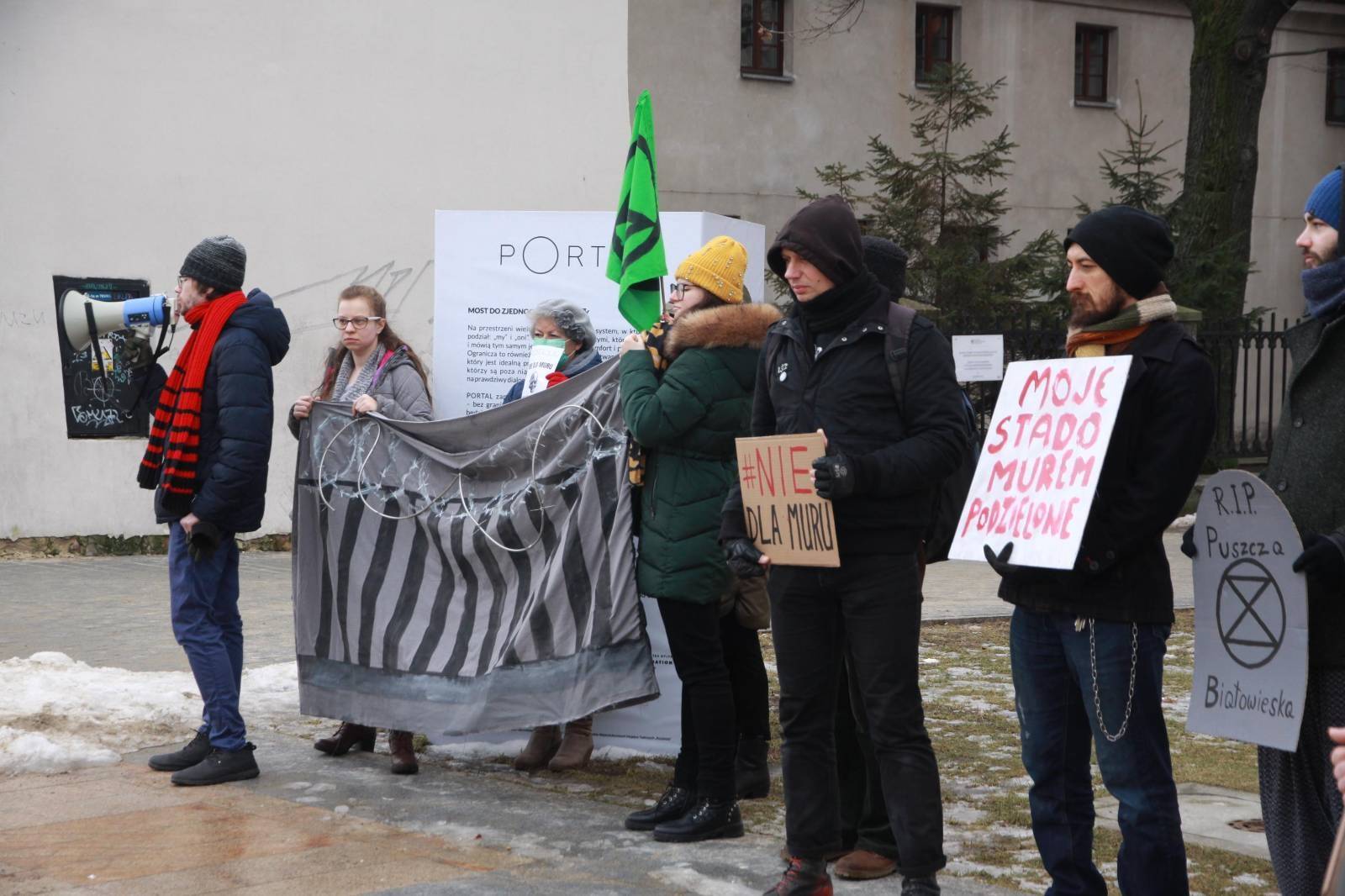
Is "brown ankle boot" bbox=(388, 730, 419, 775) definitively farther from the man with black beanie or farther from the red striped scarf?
the man with black beanie

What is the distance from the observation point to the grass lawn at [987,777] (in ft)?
16.1

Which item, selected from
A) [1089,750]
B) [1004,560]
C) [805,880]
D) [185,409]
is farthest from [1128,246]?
[185,409]

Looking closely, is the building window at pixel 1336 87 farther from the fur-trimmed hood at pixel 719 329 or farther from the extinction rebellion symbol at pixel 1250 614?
the extinction rebellion symbol at pixel 1250 614

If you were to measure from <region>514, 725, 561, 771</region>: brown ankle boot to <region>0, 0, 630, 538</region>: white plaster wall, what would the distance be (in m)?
8.74

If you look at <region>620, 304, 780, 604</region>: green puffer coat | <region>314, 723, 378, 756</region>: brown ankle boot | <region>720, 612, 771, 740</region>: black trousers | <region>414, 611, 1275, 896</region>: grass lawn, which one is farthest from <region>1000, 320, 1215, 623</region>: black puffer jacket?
<region>314, 723, 378, 756</region>: brown ankle boot

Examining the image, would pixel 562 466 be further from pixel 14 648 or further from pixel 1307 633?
pixel 14 648

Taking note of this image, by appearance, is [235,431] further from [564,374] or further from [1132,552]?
[1132,552]

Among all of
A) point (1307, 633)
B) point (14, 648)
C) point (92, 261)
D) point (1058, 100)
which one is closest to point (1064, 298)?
point (1058, 100)

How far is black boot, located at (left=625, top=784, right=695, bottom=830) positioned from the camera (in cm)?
543

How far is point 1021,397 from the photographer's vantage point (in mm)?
4203

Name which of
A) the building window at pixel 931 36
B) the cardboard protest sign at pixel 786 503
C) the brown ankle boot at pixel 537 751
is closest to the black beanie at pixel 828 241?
the cardboard protest sign at pixel 786 503

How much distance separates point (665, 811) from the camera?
544 centimetres

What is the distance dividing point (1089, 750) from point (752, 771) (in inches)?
80.3

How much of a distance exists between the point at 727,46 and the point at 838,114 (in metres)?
2.09
